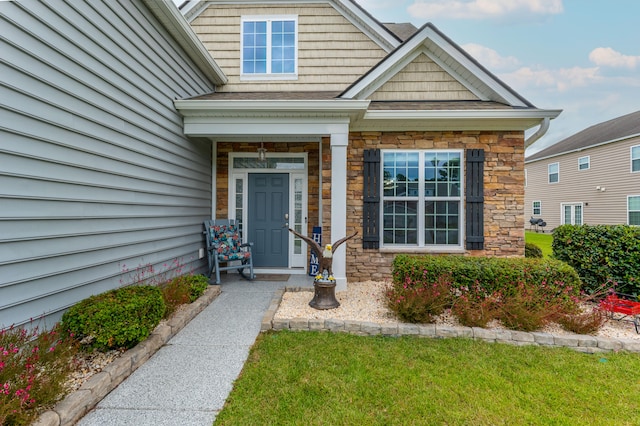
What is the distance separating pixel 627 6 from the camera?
9.42m

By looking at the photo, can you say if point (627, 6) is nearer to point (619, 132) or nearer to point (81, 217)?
point (619, 132)

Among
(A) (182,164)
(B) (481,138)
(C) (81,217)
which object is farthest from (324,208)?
(C) (81,217)

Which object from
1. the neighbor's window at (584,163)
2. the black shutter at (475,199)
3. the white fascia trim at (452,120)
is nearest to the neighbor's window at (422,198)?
the black shutter at (475,199)

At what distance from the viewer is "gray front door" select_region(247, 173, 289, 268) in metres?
5.73

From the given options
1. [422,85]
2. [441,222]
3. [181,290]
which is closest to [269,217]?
[181,290]

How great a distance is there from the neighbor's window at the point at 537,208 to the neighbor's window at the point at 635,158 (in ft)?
20.6

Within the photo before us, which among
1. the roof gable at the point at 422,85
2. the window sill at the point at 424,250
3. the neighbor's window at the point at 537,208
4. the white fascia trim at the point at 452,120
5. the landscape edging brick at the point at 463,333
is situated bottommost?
the landscape edging brick at the point at 463,333

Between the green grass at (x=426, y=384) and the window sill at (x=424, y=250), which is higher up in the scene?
the window sill at (x=424, y=250)

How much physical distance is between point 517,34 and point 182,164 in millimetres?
13473

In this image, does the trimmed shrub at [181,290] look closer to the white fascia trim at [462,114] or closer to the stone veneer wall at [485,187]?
the stone veneer wall at [485,187]

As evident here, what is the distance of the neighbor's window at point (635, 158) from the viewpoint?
1262cm

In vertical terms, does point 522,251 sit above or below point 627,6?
below

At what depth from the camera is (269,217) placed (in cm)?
575

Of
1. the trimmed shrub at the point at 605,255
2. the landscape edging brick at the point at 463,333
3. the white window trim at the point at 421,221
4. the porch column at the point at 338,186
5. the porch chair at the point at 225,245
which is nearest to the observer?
the landscape edging brick at the point at 463,333
